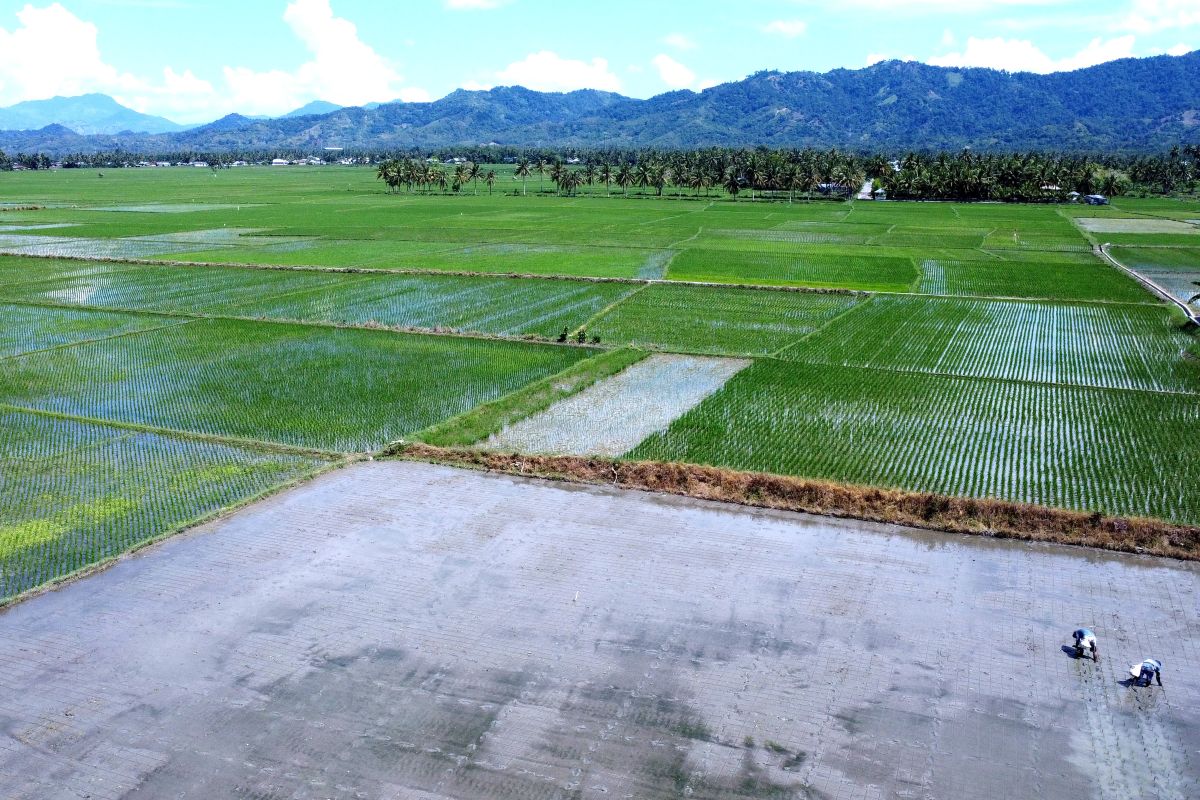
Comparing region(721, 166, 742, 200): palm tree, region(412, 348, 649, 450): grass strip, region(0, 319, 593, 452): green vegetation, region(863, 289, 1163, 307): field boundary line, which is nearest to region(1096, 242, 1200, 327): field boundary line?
region(863, 289, 1163, 307): field boundary line

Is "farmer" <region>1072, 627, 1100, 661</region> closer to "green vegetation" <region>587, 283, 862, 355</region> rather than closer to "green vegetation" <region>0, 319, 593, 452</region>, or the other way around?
"green vegetation" <region>0, 319, 593, 452</region>

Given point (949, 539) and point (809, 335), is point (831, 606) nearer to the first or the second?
point (949, 539)

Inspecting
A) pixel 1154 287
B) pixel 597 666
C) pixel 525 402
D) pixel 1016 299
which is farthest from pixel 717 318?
pixel 597 666

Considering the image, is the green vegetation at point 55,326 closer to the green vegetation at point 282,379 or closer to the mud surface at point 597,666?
the green vegetation at point 282,379

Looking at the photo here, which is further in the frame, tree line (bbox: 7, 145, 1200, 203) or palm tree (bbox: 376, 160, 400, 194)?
palm tree (bbox: 376, 160, 400, 194)

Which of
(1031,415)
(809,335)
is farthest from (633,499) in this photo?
(809,335)

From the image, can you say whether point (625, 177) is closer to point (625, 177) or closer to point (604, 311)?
point (625, 177)
